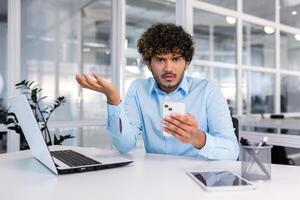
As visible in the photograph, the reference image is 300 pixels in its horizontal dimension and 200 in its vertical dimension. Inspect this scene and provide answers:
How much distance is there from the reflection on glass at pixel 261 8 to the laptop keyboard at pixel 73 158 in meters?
3.09

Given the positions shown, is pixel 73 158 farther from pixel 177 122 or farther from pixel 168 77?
pixel 168 77

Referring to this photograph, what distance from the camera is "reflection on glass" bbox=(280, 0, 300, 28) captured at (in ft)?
13.3

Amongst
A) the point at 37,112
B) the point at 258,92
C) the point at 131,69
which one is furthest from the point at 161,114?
the point at 258,92

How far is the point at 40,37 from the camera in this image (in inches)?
132

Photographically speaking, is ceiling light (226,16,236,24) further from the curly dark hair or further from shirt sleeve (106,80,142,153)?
shirt sleeve (106,80,142,153)

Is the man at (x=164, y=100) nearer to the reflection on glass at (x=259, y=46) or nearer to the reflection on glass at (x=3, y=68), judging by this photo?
the reflection on glass at (x=3, y=68)

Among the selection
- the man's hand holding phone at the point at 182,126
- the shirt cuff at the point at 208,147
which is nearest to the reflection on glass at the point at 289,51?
the shirt cuff at the point at 208,147

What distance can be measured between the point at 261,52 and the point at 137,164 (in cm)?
369

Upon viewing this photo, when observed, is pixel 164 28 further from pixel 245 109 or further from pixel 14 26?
pixel 245 109

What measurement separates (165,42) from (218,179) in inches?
33.1

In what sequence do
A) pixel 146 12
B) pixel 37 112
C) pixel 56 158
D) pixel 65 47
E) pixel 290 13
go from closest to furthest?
pixel 56 158 < pixel 37 112 < pixel 65 47 < pixel 290 13 < pixel 146 12

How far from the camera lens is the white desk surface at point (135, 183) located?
29.6 inches

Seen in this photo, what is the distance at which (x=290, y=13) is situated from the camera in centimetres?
419

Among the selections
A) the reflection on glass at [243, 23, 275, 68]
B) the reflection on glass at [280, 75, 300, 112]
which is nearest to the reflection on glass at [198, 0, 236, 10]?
the reflection on glass at [243, 23, 275, 68]
